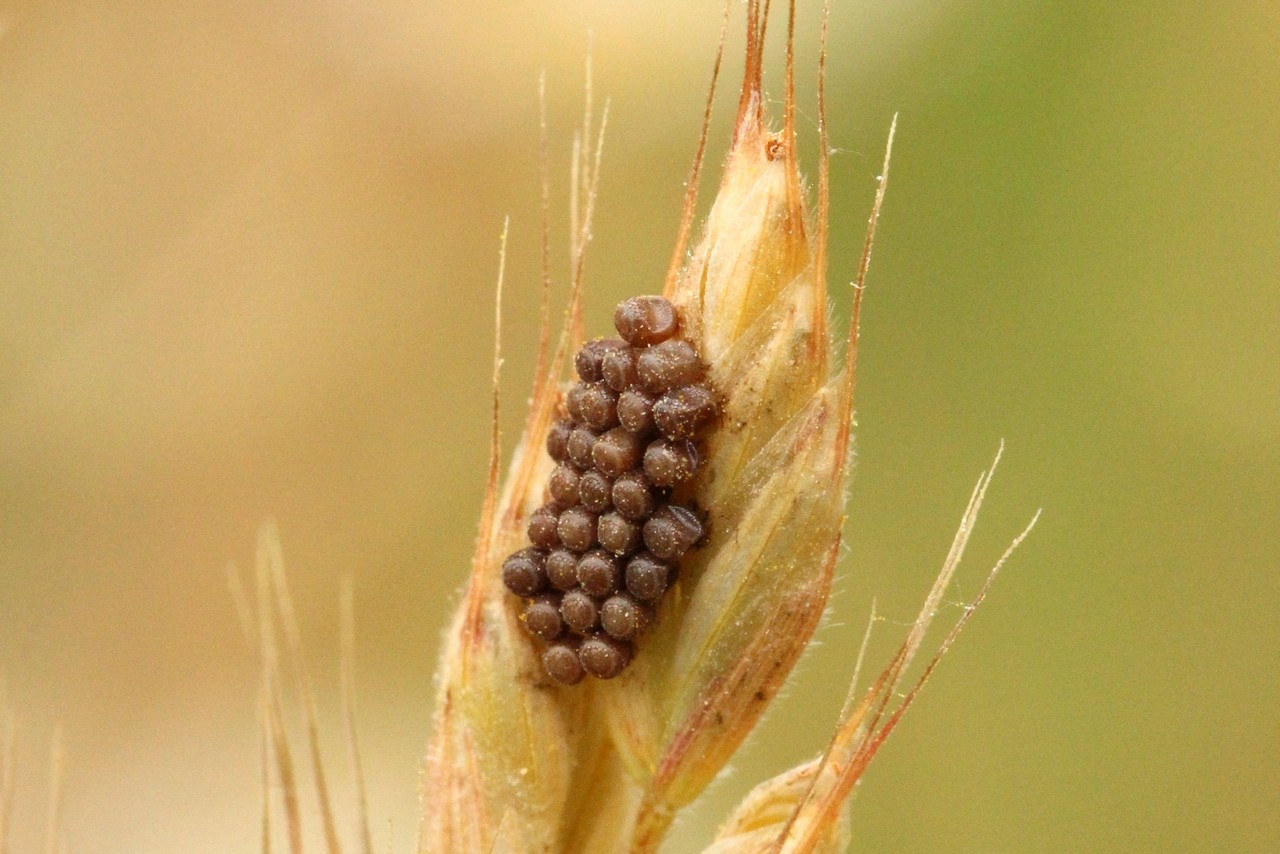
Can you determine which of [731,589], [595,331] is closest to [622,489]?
[731,589]

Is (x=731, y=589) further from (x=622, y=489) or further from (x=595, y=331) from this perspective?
(x=595, y=331)

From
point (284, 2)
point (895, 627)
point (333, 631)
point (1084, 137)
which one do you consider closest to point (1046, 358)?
point (1084, 137)

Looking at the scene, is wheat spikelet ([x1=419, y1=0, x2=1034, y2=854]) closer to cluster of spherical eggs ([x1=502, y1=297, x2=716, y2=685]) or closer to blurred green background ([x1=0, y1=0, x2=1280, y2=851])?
cluster of spherical eggs ([x1=502, y1=297, x2=716, y2=685])

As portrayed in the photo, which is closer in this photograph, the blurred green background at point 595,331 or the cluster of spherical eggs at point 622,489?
the cluster of spherical eggs at point 622,489

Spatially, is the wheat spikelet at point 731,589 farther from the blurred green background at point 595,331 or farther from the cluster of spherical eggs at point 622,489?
the blurred green background at point 595,331

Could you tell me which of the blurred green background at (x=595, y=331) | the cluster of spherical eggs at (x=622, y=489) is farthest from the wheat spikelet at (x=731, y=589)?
the blurred green background at (x=595, y=331)

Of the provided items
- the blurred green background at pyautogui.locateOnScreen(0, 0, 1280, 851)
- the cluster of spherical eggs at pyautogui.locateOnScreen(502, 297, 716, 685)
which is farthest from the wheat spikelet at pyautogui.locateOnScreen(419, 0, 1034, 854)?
the blurred green background at pyautogui.locateOnScreen(0, 0, 1280, 851)

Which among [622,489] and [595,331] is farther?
[595,331]
